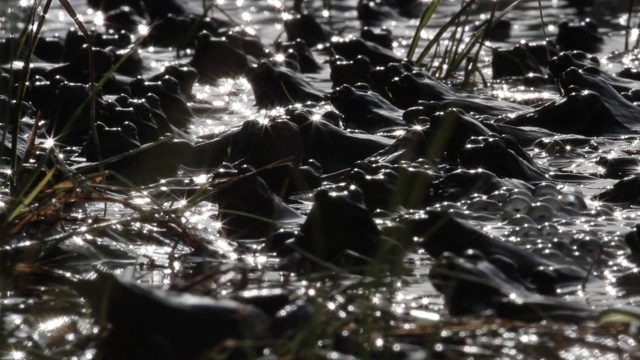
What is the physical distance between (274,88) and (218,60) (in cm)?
102

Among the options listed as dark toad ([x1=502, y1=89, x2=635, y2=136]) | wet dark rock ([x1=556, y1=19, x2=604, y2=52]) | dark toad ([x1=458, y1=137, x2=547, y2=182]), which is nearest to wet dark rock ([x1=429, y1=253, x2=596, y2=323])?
dark toad ([x1=458, y1=137, x2=547, y2=182])

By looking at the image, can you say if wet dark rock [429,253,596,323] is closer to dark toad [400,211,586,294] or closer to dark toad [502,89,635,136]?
dark toad [400,211,586,294]

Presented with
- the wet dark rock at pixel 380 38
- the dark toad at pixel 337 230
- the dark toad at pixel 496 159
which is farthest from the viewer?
the wet dark rock at pixel 380 38

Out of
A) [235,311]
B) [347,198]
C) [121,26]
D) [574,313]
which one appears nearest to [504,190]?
[347,198]

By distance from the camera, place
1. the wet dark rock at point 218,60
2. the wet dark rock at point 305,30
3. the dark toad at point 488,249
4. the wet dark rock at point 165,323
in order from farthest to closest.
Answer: the wet dark rock at point 305,30, the wet dark rock at point 218,60, the dark toad at point 488,249, the wet dark rock at point 165,323

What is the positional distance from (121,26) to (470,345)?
6.83 metres

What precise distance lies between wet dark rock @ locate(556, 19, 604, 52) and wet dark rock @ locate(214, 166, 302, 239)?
431 centimetres

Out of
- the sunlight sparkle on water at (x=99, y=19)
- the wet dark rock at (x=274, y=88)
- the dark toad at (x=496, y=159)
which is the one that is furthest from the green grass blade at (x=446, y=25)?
the sunlight sparkle on water at (x=99, y=19)

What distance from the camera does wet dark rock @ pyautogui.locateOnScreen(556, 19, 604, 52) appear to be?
743 centimetres

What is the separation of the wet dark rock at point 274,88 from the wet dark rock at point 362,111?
504mm

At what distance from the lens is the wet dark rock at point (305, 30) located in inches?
309

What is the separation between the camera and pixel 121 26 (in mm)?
8711

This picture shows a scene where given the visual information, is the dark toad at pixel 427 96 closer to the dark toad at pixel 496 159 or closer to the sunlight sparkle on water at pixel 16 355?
the dark toad at pixel 496 159

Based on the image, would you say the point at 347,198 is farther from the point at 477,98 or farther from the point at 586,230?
the point at 477,98
